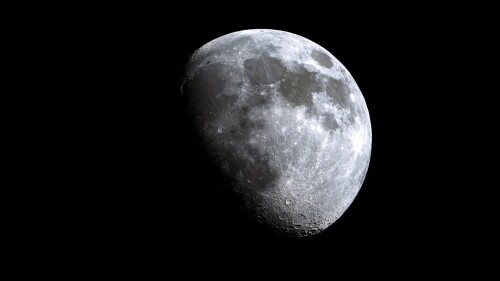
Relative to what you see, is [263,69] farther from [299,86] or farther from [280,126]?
[280,126]

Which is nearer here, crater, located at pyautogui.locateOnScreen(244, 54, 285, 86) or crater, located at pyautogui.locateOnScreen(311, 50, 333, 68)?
crater, located at pyautogui.locateOnScreen(244, 54, 285, 86)

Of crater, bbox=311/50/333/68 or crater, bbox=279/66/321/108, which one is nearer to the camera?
crater, bbox=279/66/321/108

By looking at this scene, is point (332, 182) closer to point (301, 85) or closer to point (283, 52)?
point (301, 85)

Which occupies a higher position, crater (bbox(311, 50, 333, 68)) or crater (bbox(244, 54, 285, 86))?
crater (bbox(311, 50, 333, 68))

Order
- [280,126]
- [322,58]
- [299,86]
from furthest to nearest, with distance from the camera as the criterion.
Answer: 1. [322,58]
2. [299,86]
3. [280,126]

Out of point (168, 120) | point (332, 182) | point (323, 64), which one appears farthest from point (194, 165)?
point (323, 64)

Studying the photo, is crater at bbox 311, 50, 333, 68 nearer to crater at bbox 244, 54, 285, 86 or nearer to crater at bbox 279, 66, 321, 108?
crater at bbox 279, 66, 321, 108

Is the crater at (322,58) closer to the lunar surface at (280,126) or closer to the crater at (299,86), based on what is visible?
the lunar surface at (280,126)

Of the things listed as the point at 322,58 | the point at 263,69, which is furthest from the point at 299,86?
the point at 322,58

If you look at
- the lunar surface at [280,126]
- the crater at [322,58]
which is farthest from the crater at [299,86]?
the crater at [322,58]

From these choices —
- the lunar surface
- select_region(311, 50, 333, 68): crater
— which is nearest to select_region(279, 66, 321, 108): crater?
the lunar surface
